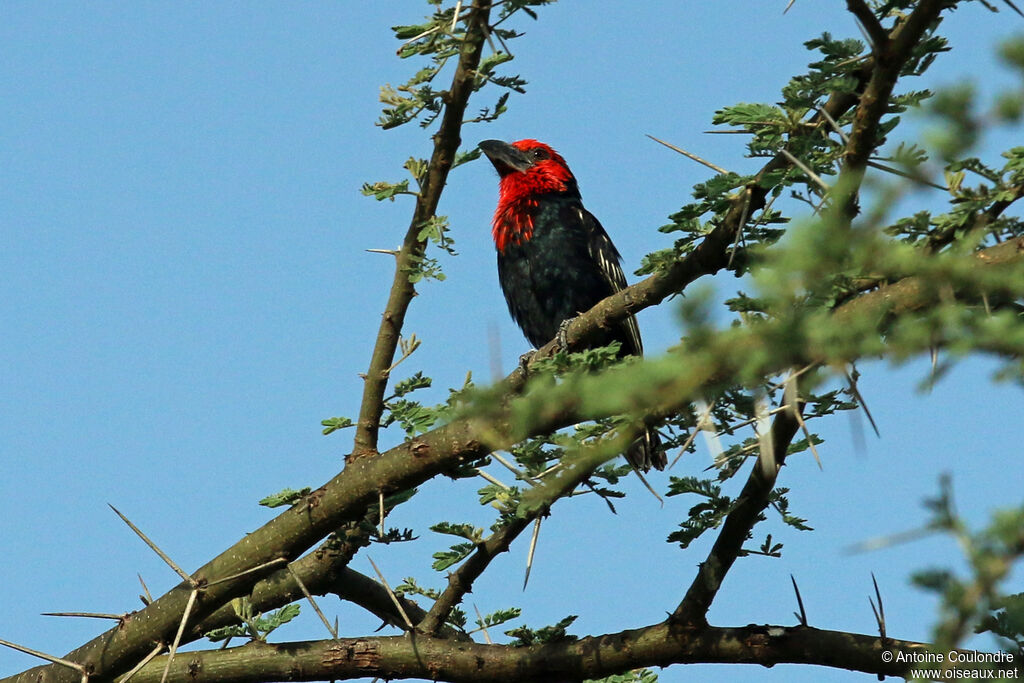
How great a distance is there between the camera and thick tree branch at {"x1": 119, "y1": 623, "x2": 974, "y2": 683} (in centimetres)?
361

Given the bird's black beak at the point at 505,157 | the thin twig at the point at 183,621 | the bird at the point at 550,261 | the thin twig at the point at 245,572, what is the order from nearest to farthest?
the thin twig at the point at 183,621 < the thin twig at the point at 245,572 < the bird at the point at 550,261 < the bird's black beak at the point at 505,157

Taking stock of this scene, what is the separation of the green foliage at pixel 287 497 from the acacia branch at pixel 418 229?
217 mm

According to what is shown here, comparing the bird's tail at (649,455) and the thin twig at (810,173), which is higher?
the bird's tail at (649,455)

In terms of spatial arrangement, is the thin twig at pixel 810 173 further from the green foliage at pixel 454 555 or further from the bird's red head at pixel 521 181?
the bird's red head at pixel 521 181

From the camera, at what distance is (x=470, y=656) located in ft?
12.6

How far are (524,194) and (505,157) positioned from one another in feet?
1.41

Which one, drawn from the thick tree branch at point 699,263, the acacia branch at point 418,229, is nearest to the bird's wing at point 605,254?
the thick tree branch at point 699,263

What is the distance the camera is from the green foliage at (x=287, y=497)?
3877 millimetres

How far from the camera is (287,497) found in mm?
3883

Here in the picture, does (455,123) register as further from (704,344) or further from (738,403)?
(704,344)

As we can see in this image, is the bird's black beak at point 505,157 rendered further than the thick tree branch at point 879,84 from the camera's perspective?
Yes

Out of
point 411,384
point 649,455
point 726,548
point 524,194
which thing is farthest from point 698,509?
point 524,194

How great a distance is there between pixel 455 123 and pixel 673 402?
7.02 feet

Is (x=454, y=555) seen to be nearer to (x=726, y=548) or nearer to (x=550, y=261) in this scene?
(x=726, y=548)
